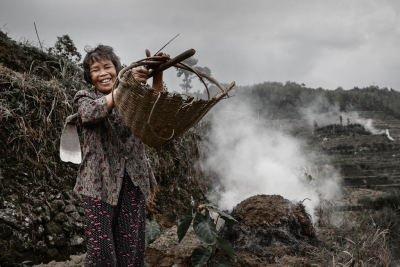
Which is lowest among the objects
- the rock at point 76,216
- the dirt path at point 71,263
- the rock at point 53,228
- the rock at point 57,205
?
the dirt path at point 71,263

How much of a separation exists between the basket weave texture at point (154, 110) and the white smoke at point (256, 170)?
16.0ft

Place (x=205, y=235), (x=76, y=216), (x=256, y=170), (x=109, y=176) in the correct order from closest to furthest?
(x=109, y=176), (x=205, y=235), (x=76, y=216), (x=256, y=170)

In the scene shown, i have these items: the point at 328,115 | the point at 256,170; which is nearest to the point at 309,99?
the point at 328,115

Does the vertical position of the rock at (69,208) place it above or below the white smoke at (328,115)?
below

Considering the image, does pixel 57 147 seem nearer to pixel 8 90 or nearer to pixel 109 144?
pixel 8 90

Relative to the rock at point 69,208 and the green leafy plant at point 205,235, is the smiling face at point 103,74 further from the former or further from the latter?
the rock at point 69,208

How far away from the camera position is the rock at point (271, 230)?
3.27 m

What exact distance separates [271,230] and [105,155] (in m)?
2.12

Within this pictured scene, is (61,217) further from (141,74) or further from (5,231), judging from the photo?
(141,74)

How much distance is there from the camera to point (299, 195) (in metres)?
7.96

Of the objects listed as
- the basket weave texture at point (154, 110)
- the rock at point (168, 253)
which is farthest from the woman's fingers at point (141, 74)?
the rock at point (168, 253)

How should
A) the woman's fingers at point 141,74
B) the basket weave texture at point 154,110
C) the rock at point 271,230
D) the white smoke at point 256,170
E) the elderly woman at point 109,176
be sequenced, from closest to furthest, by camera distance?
the basket weave texture at point 154,110 → the woman's fingers at point 141,74 → the elderly woman at point 109,176 → the rock at point 271,230 → the white smoke at point 256,170

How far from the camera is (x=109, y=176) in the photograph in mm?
1875

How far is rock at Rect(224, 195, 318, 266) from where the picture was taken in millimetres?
3270
